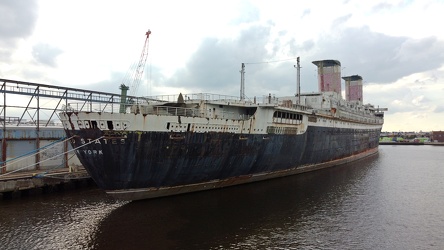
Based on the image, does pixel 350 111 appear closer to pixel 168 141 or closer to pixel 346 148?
pixel 346 148

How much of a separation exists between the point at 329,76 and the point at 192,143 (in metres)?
37.2

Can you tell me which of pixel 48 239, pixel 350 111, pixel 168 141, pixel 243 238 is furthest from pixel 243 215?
pixel 350 111

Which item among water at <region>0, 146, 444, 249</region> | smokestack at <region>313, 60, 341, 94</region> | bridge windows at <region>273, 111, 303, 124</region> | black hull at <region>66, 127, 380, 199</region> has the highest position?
smokestack at <region>313, 60, 341, 94</region>

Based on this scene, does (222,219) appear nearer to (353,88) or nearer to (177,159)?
(177,159)

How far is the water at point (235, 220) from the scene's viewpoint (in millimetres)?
13594

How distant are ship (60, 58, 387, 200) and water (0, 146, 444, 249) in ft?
4.95

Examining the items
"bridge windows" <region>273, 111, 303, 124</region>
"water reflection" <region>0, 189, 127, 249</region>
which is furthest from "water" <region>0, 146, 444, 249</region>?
"bridge windows" <region>273, 111, 303, 124</region>

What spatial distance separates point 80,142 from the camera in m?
18.2

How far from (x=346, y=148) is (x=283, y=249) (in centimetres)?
3360

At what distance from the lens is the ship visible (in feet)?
58.5

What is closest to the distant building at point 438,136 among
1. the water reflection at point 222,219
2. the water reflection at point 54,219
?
the water reflection at point 222,219

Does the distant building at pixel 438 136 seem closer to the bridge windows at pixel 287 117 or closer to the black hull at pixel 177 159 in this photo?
the bridge windows at pixel 287 117

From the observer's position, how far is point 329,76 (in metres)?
49.9

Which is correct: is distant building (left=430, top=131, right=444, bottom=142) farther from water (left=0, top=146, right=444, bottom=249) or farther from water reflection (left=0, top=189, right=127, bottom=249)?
water reflection (left=0, top=189, right=127, bottom=249)
